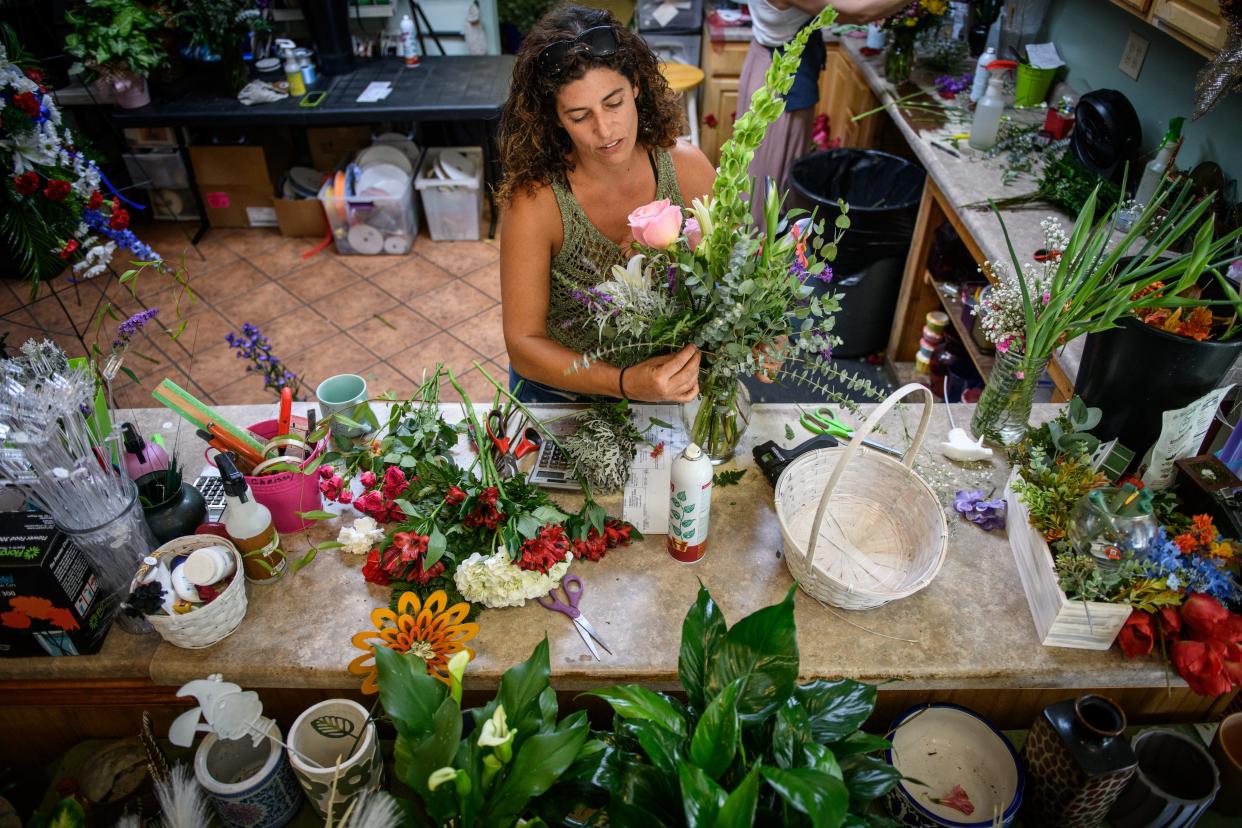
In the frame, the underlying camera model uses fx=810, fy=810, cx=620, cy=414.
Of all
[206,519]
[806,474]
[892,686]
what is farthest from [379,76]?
[892,686]

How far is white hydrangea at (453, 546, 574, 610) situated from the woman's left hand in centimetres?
47

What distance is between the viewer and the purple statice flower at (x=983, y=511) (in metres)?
1.36

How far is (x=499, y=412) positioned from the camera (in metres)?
1.45

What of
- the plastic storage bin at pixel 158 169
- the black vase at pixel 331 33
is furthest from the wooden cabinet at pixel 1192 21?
the plastic storage bin at pixel 158 169

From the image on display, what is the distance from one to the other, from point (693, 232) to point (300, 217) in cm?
320

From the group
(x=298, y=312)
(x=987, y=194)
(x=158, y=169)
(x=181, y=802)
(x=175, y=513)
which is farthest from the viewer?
(x=158, y=169)

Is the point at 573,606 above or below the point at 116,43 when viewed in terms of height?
below

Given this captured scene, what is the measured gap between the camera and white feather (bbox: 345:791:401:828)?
3.01 feet

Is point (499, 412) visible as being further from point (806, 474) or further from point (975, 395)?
point (975, 395)

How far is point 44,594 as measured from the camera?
1.11 metres

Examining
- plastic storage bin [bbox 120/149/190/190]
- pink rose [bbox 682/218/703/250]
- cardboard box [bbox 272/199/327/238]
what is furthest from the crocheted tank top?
plastic storage bin [bbox 120/149/190/190]

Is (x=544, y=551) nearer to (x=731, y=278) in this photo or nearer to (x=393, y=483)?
(x=393, y=483)

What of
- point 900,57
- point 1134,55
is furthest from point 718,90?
point 1134,55

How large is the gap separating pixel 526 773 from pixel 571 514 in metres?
0.49
